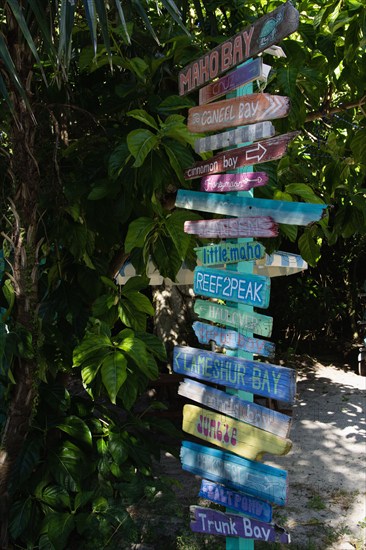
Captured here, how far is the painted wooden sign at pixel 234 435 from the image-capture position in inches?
91.4

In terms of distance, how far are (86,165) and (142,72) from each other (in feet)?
1.79

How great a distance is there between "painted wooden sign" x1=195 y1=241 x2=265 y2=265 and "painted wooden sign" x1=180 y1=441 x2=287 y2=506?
28.4 inches

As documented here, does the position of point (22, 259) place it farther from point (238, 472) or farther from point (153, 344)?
point (238, 472)

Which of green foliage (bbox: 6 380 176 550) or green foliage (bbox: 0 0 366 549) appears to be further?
green foliage (bbox: 6 380 176 550)

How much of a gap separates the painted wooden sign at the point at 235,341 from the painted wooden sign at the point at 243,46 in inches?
36.7

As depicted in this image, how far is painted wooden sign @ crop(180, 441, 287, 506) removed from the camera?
7.75 ft

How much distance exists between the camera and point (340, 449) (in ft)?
20.2

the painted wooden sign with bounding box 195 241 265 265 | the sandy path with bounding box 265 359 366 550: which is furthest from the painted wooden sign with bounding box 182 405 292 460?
the sandy path with bounding box 265 359 366 550

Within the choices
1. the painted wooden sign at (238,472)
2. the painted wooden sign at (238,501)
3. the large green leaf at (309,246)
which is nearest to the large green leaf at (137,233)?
the painted wooden sign at (238,472)

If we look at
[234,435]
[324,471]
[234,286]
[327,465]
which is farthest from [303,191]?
[327,465]

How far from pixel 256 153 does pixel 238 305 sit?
21.6 inches

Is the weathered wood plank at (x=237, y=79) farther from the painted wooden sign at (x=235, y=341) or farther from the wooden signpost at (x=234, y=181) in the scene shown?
the painted wooden sign at (x=235, y=341)

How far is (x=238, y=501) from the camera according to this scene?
98.8 inches

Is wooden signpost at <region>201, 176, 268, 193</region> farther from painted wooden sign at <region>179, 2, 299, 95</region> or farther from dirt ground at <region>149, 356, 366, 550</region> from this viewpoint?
dirt ground at <region>149, 356, 366, 550</region>
